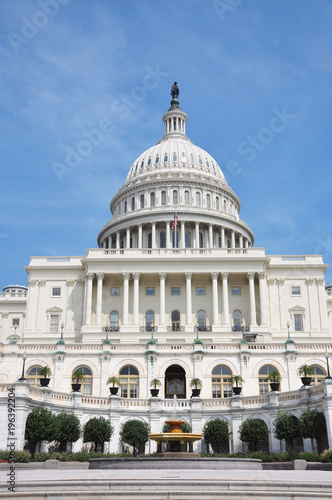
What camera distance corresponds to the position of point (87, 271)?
280ft

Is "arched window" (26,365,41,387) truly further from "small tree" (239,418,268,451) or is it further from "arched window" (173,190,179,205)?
"arched window" (173,190,179,205)

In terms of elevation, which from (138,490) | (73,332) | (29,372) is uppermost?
(73,332)

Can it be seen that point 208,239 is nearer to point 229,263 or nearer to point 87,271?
point 229,263

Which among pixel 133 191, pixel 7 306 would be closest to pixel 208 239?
pixel 133 191

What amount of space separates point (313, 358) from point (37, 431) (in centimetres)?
2663

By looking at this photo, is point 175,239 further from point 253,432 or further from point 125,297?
point 253,432

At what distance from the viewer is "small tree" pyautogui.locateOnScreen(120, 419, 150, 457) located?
141 ft

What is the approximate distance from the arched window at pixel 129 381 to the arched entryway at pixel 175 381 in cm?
330

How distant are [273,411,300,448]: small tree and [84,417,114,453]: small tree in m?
12.4

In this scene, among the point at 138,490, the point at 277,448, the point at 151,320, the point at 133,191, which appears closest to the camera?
the point at 138,490

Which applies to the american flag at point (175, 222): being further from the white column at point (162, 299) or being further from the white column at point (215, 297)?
the white column at point (215, 297)

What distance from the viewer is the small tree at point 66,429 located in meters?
39.9

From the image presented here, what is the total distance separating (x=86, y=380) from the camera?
5278 cm

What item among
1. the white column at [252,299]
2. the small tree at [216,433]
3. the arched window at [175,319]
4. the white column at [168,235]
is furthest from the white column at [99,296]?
the small tree at [216,433]
